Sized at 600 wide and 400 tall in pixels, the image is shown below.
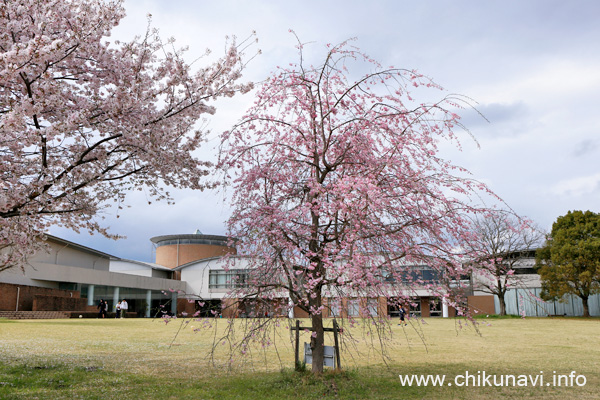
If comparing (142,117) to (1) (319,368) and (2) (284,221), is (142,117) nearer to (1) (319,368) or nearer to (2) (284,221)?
(2) (284,221)

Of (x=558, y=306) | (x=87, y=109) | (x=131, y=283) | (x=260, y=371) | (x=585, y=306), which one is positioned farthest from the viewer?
(x=131, y=283)

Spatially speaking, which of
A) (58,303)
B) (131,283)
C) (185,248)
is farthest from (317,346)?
(185,248)

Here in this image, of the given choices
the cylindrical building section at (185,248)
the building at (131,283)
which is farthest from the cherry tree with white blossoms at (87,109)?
the cylindrical building section at (185,248)

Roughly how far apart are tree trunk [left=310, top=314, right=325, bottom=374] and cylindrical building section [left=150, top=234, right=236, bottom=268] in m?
53.8

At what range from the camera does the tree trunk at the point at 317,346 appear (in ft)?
30.5

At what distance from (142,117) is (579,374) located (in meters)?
10.6

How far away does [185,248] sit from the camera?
62812 mm

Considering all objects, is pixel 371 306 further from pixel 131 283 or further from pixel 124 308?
pixel 131 283

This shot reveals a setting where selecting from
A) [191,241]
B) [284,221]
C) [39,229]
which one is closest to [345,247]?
[284,221]

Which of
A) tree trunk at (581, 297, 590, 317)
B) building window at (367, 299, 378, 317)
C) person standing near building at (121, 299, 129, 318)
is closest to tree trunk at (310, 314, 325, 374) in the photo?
building window at (367, 299, 378, 317)

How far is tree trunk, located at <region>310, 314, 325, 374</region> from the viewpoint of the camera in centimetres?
929

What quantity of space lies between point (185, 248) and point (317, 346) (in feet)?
183

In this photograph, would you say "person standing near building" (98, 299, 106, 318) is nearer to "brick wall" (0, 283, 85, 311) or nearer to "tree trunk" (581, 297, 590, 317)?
"brick wall" (0, 283, 85, 311)

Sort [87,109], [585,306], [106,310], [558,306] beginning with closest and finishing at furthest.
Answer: [87,109] < [106,310] < [585,306] < [558,306]
